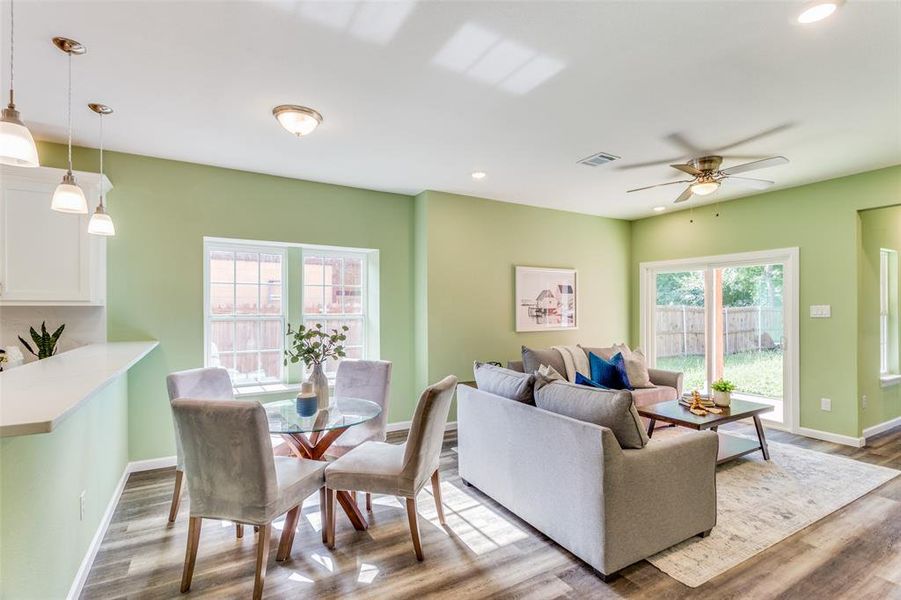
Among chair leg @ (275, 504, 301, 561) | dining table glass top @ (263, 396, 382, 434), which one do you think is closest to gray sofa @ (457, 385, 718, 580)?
dining table glass top @ (263, 396, 382, 434)

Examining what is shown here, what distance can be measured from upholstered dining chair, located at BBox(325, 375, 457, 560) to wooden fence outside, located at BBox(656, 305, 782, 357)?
4.43 meters

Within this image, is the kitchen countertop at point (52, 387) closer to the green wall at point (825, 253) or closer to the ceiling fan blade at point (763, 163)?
the ceiling fan blade at point (763, 163)

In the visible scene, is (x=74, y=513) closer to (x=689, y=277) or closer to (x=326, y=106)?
(x=326, y=106)

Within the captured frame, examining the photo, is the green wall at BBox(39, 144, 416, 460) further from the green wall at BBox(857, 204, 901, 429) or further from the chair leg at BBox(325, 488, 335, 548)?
the green wall at BBox(857, 204, 901, 429)

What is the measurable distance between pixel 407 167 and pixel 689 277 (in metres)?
4.20

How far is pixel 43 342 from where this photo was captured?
3.10 m

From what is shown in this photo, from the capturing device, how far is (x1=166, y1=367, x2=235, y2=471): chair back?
2.84m

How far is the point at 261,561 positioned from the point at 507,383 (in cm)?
173

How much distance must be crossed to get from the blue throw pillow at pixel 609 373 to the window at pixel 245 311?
331cm

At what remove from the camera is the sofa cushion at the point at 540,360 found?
462cm

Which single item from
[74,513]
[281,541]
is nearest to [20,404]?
[74,513]

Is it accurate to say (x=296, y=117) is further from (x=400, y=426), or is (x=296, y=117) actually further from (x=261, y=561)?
(x=400, y=426)

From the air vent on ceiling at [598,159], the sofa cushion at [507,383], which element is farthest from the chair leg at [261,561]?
the air vent on ceiling at [598,159]

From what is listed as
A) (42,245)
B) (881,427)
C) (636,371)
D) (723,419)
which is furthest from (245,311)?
(881,427)
